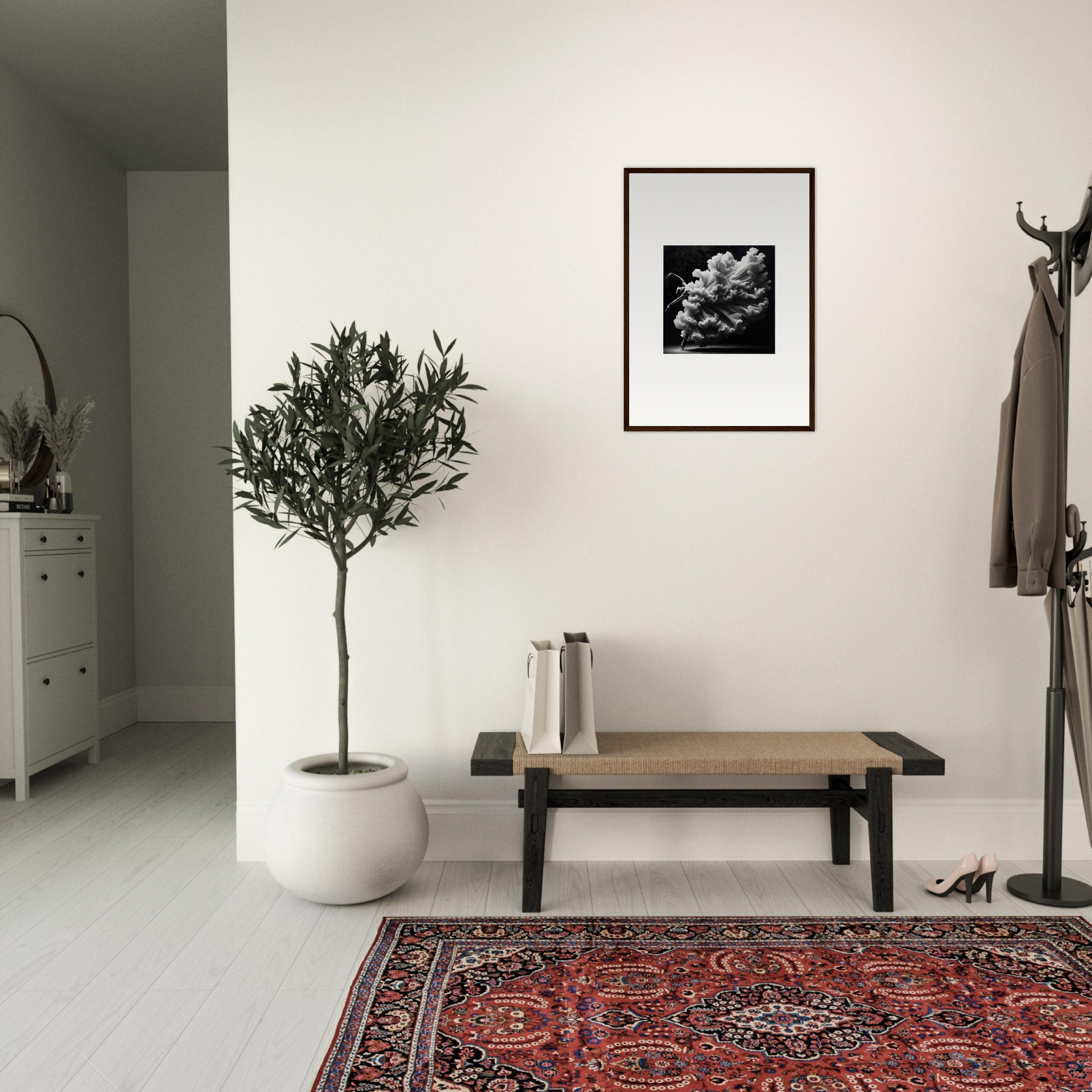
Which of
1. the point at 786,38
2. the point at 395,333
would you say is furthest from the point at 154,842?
the point at 786,38

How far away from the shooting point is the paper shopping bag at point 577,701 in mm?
2574

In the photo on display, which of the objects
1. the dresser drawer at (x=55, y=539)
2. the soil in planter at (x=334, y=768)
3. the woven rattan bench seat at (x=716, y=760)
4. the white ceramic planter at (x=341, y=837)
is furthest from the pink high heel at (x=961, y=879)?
the dresser drawer at (x=55, y=539)

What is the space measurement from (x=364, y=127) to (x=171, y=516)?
9.20 ft

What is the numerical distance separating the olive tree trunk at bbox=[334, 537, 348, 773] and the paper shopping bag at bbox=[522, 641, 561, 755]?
51 cm

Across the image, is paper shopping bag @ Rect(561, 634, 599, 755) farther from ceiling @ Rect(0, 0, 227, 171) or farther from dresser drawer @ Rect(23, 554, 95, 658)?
ceiling @ Rect(0, 0, 227, 171)

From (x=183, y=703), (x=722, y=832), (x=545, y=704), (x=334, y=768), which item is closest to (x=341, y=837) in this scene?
(x=334, y=768)

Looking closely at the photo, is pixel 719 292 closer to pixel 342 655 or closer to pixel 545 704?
pixel 545 704

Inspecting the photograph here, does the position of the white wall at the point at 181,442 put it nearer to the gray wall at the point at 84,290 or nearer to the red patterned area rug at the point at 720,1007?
the gray wall at the point at 84,290

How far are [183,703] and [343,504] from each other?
9.77 feet

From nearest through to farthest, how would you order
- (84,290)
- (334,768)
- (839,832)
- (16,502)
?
A: (334,768)
(839,832)
(16,502)
(84,290)

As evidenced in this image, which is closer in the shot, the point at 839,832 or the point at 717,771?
the point at 717,771

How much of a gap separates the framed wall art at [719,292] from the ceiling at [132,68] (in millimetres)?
1801

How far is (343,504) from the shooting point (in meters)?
2.56

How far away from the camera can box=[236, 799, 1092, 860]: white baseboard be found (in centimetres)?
295
